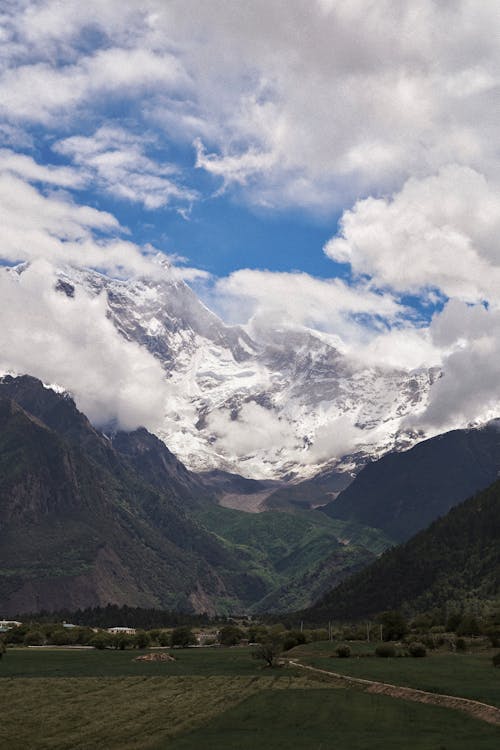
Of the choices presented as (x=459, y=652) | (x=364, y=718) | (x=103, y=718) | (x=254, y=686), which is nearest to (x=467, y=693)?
(x=364, y=718)

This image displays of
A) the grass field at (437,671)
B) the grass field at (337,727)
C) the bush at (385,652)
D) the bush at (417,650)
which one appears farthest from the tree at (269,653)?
the grass field at (337,727)

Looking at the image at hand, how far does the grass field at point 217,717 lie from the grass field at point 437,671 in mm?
8907

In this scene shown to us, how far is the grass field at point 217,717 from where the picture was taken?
9250 cm

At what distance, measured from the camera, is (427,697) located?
12525 cm

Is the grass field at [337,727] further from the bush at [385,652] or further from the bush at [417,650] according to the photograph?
the bush at [385,652]

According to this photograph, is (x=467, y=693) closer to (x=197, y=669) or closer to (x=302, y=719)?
(x=302, y=719)

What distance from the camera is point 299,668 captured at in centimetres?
17775

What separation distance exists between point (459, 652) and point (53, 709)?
111 metres

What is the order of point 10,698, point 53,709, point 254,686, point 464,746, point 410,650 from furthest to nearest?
point 410,650
point 254,686
point 10,698
point 53,709
point 464,746

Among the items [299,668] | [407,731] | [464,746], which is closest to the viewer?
[464,746]

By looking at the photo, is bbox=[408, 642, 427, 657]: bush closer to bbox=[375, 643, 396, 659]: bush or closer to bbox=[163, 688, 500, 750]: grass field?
bbox=[375, 643, 396, 659]: bush

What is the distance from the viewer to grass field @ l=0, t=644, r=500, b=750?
9250 centimetres

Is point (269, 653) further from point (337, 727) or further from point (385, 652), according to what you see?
point (337, 727)

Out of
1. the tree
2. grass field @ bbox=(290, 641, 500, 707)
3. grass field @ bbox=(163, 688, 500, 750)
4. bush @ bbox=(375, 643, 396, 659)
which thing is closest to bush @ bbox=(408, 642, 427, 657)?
grass field @ bbox=(290, 641, 500, 707)
